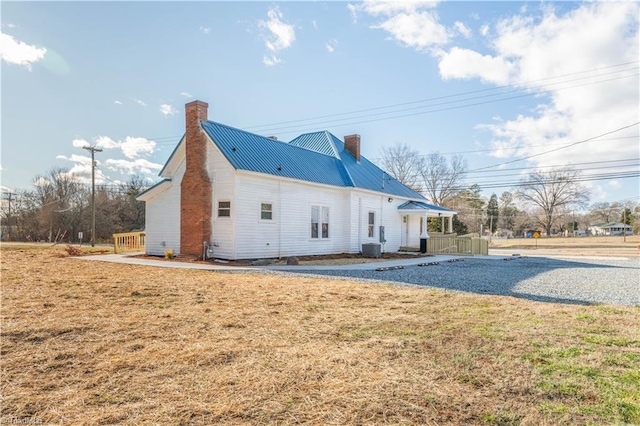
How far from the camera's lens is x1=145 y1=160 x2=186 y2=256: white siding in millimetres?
16750

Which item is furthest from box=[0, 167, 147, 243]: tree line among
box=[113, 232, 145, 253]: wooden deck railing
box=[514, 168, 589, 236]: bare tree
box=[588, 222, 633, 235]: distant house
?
box=[588, 222, 633, 235]: distant house

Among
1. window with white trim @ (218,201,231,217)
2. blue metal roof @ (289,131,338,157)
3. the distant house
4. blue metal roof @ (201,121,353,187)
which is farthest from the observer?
the distant house

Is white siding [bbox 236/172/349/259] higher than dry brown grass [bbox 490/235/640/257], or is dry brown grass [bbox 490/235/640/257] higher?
white siding [bbox 236/172/349/259]

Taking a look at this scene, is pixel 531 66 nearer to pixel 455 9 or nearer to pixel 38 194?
pixel 455 9

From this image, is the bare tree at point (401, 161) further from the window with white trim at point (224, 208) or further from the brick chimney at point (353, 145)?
the window with white trim at point (224, 208)

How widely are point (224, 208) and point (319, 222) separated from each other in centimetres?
540

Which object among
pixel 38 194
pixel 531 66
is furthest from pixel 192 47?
pixel 38 194

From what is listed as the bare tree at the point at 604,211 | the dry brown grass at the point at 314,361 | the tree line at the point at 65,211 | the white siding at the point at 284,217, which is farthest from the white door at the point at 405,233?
the bare tree at the point at 604,211

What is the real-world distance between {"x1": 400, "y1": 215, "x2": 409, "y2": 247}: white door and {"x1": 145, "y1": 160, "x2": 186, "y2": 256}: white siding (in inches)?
556

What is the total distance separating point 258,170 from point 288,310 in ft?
32.3

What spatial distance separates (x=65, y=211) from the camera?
43.0 metres

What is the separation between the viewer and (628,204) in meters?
84.1

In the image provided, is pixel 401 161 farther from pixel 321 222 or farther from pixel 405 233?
pixel 321 222

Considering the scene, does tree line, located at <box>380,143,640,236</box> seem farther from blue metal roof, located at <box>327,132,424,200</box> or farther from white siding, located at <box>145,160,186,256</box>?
white siding, located at <box>145,160,186,256</box>
